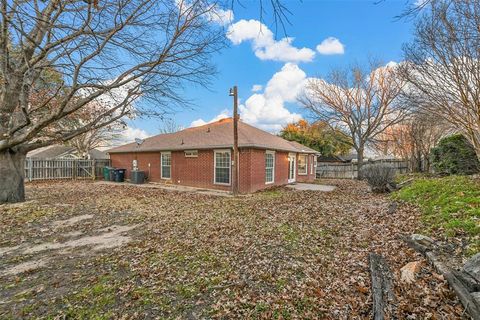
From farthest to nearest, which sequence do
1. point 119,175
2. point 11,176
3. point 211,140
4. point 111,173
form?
point 111,173 < point 119,175 < point 211,140 < point 11,176

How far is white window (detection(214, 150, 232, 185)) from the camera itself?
13.2 meters

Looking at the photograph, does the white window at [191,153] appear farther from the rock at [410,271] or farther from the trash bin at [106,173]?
the rock at [410,271]

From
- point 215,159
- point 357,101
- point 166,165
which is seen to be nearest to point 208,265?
point 215,159

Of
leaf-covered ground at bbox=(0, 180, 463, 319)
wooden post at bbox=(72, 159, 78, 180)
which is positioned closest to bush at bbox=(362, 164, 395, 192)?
leaf-covered ground at bbox=(0, 180, 463, 319)

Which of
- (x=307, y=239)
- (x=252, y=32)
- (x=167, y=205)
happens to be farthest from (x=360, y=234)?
(x=167, y=205)

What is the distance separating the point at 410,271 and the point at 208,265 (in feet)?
9.79

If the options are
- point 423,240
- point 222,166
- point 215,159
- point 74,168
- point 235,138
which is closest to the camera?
point 423,240

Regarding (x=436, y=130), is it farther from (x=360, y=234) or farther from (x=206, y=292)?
(x=206, y=292)

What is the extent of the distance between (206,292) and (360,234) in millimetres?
3740

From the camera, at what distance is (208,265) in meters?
4.08

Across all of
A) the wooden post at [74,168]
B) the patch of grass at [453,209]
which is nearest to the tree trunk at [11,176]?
the wooden post at [74,168]

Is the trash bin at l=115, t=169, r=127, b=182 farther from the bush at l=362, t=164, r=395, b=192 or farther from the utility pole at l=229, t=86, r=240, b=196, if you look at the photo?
the bush at l=362, t=164, r=395, b=192

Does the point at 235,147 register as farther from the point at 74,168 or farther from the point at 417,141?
the point at 417,141

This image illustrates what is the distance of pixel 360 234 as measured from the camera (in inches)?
214
